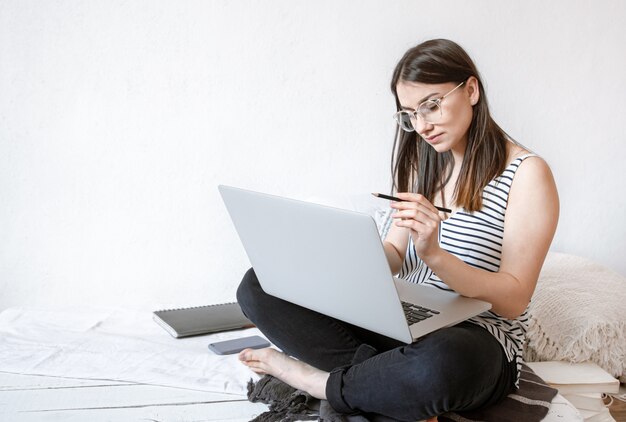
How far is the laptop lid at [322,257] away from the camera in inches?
44.4

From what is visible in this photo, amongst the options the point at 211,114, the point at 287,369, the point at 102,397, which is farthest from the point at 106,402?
the point at 211,114

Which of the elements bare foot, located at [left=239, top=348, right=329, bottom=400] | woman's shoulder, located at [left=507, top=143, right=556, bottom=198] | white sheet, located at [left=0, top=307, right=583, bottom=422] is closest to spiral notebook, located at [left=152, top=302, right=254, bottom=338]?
white sheet, located at [left=0, top=307, right=583, bottom=422]

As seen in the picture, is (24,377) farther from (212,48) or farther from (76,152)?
(212,48)

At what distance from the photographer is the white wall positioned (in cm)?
216

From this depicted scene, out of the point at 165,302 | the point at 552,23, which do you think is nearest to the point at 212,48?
the point at 165,302

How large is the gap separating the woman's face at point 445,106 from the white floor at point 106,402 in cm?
66

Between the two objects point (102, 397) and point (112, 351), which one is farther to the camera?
point (112, 351)

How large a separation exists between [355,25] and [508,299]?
1.23 metres

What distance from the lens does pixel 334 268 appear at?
1221 millimetres

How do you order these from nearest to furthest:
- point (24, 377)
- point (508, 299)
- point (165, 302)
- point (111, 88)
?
point (508, 299) → point (24, 377) → point (111, 88) → point (165, 302)

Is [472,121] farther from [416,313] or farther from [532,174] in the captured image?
[416,313]

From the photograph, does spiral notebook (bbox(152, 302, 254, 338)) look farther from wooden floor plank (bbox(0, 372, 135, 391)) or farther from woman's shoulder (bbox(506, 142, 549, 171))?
woman's shoulder (bbox(506, 142, 549, 171))

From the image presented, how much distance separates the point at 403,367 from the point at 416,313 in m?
0.12

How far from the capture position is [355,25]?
7.44 ft
